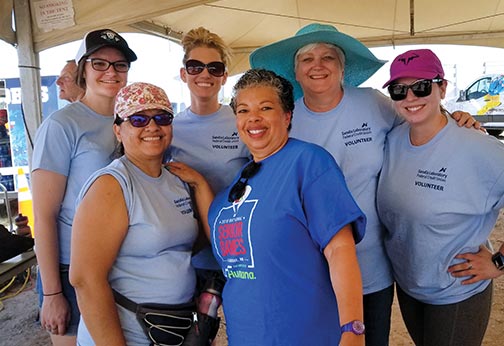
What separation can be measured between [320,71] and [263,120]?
1.94ft

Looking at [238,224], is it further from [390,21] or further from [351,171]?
[390,21]

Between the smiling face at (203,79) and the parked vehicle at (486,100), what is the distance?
1239 centimetres

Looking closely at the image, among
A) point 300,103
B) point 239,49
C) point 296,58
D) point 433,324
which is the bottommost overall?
point 433,324

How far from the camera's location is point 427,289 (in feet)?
5.47

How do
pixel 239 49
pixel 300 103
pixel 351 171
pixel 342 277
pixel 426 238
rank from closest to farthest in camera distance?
1. pixel 342 277
2. pixel 426 238
3. pixel 351 171
4. pixel 300 103
5. pixel 239 49

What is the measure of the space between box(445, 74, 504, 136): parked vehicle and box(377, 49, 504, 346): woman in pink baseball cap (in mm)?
12229

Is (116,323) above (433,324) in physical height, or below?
above

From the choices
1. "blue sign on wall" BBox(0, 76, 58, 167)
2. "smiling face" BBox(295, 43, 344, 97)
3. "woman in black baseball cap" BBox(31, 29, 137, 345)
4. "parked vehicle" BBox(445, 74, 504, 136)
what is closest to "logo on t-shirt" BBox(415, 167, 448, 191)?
"smiling face" BBox(295, 43, 344, 97)

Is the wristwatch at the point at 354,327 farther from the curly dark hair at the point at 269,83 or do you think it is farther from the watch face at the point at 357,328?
the curly dark hair at the point at 269,83

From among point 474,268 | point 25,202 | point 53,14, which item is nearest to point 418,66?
point 474,268

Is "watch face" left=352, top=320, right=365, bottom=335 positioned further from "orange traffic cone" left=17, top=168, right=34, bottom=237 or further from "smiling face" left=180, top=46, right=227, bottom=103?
"orange traffic cone" left=17, top=168, right=34, bottom=237

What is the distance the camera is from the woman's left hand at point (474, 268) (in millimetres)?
1575

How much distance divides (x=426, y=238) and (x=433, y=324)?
1.24 feet

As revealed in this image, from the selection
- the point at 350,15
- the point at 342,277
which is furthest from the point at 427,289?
the point at 350,15
